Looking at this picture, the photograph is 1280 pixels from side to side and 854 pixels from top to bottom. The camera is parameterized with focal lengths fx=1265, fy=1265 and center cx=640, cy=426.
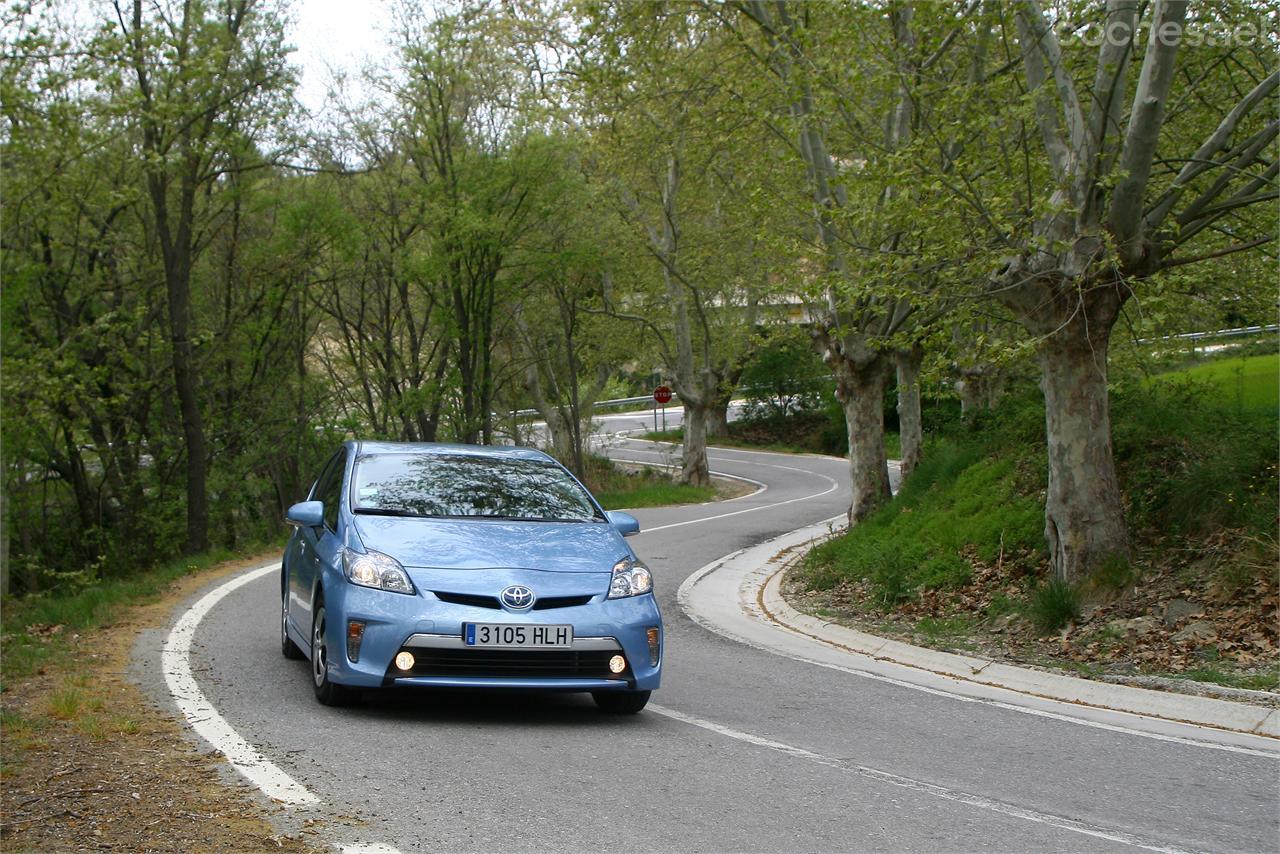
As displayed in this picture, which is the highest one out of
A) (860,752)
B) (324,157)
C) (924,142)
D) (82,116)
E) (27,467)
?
(324,157)

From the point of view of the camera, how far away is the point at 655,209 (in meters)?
36.2

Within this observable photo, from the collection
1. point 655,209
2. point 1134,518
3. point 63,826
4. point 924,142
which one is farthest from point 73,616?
point 655,209

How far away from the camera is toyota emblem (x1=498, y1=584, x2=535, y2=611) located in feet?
22.6

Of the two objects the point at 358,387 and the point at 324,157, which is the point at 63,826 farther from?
the point at 358,387

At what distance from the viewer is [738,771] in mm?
6195

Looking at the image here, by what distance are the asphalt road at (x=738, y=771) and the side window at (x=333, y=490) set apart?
43.5 inches

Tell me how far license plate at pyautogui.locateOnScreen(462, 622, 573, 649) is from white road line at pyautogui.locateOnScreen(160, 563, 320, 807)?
1.24m

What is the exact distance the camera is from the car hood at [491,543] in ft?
23.5

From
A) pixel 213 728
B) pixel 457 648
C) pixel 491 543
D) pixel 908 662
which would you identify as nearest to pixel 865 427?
pixel 908 662

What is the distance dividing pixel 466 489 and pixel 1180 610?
584 cm

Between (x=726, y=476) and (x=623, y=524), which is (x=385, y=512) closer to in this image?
(x=623, y=524)

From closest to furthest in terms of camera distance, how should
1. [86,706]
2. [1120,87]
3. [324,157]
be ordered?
[86,706] → [1120,87] → [324,157]

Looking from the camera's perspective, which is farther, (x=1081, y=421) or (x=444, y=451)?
(x=1081, y=421)

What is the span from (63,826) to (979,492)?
11818 millimetres
